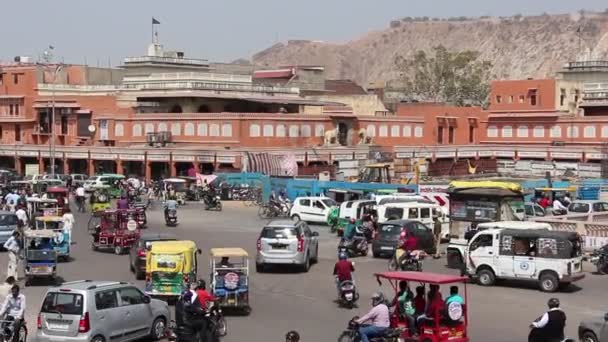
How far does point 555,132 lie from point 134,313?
203ft

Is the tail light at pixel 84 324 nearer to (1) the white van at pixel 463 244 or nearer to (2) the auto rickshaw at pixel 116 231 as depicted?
(1) the white van at pixel 463 244

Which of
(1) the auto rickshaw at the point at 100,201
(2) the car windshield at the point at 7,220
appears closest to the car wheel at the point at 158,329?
(2) the car windshield at the point at 7,220

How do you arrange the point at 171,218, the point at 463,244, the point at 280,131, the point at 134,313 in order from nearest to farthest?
the point at 134,313 → the point at 463,244 → the point at 171,218 → the point at 280,131

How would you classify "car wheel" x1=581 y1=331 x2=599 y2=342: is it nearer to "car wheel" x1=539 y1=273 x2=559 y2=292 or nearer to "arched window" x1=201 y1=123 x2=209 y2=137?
"car wheel" x1=539 y1=273 x2=559 y2=292

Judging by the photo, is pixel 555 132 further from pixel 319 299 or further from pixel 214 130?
pixel 319 299

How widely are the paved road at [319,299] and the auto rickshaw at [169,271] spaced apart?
1741mm

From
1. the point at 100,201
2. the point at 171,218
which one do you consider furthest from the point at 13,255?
the point at 100,201

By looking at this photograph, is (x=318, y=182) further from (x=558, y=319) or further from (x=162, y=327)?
(x=558, y=319)

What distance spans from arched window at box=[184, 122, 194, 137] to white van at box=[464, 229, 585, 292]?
144 ft

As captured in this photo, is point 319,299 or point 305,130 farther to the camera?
point 305,130

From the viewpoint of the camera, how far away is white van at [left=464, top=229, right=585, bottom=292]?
25.8 metres

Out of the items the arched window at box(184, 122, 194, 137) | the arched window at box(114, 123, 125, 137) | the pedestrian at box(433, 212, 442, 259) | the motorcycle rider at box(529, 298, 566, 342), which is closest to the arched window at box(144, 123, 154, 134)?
the arched window at box(114, 123, 125, 137)

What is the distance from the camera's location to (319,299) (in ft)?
81.4

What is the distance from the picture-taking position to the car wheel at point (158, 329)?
64.7ft
